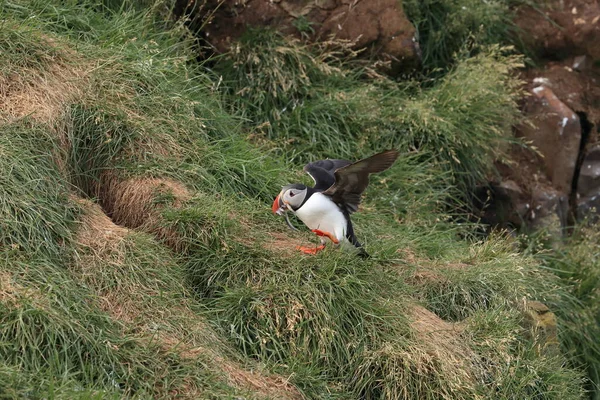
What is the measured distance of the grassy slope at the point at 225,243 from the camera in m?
4.04

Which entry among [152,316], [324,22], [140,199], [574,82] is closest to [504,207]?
[574,82]

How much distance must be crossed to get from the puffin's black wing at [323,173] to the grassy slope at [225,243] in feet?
1.25

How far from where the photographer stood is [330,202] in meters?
4.62

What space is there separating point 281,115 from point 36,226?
7.65ft

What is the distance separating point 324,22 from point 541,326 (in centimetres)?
269

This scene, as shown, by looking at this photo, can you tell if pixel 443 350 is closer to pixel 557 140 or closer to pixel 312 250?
pixel 312 250

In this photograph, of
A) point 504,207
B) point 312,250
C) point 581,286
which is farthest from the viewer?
point 504,207

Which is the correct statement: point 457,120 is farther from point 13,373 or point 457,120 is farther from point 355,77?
point 13,373

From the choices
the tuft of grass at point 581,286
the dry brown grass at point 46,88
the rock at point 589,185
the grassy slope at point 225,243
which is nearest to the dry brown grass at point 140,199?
the grassy slope at point 225,243

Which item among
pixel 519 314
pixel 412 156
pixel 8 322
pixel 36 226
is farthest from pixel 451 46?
pixel 8 322

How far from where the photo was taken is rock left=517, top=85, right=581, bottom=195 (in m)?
7.07

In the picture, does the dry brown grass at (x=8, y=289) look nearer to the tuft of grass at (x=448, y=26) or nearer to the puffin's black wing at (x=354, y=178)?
the puffin's black wing at (x=354, y=178)

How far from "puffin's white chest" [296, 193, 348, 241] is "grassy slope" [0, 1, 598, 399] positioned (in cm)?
16

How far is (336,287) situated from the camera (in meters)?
4.55
